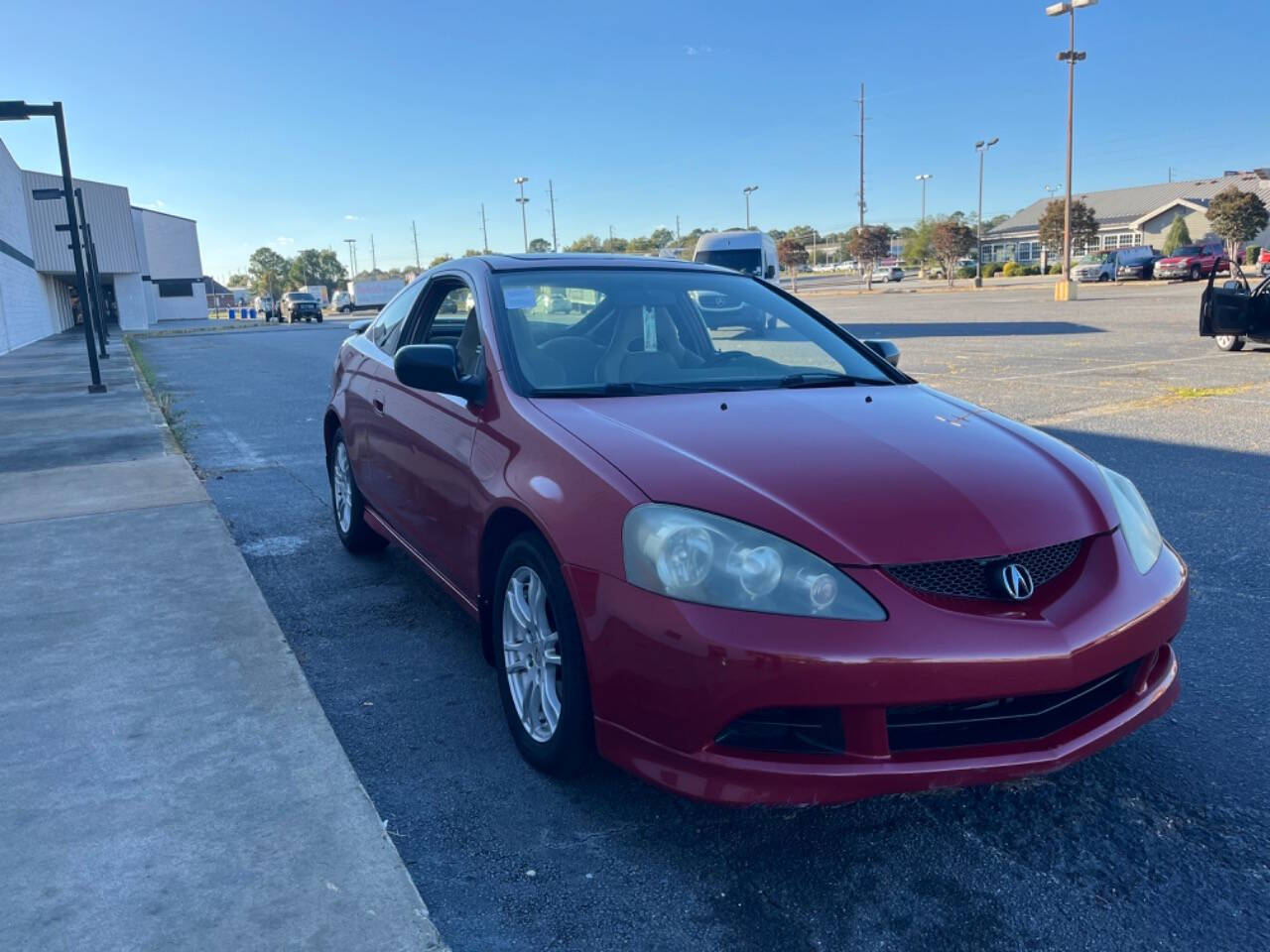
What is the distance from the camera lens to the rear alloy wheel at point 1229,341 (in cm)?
1392

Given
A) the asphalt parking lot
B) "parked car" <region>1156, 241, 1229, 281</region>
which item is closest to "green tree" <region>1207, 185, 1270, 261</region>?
"parked car" <region>1156, 241, 1229, 281</region>

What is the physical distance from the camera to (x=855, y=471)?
2.69 metres

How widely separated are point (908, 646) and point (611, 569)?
753 millimetres

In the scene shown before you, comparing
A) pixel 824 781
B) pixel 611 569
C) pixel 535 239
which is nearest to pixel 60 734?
pixel 611 569

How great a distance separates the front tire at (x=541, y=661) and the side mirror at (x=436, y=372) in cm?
69

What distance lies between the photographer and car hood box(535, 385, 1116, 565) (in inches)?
96.0

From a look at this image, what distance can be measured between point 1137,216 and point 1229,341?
7686 centimetres

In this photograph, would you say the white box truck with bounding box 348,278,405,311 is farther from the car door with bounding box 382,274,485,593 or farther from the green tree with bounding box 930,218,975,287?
the car door with bounding box 382,274,485,593

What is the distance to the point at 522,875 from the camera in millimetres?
2516

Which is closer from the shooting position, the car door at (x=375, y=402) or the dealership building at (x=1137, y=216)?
the car door at (x=375, y=402)

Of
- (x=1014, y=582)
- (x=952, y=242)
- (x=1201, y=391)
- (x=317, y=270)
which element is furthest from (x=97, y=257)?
(x=317, y=270)

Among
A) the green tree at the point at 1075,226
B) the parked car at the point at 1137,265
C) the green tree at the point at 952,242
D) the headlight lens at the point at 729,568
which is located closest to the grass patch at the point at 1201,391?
the headlight lens at the point at 729,568

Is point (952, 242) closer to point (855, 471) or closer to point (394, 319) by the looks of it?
point (394, 319)

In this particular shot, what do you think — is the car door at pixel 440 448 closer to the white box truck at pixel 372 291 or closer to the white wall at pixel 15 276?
the white wall at pixel 15 276
